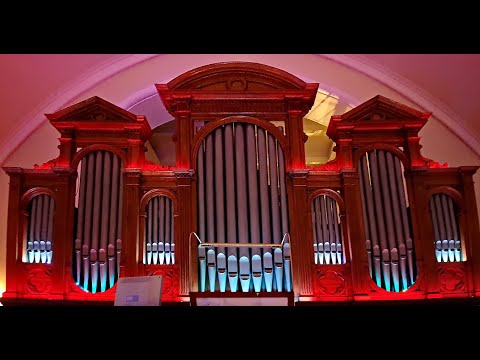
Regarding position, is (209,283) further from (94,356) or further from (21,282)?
(94,356)

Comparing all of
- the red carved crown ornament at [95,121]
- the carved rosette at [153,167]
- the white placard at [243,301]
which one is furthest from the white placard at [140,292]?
the red carved crown ornament at [95,121]

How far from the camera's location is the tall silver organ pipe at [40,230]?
861cm

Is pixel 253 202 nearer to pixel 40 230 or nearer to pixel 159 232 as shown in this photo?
pixel 159 232

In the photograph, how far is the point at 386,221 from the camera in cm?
888

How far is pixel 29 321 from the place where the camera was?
2.85 m

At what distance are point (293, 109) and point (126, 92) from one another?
352 centimetres

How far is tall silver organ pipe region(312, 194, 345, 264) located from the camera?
28.5 ft

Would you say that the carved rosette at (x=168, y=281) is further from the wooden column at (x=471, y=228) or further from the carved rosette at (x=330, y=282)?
the wooden column at (x=471, y=228)

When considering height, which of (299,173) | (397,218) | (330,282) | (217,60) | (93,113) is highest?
(217,60)

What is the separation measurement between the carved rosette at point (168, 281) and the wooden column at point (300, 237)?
55.9 inches

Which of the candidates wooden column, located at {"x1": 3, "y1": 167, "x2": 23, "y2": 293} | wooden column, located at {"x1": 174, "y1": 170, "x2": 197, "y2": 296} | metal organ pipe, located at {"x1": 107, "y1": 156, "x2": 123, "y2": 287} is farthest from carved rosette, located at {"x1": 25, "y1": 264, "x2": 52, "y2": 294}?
wooden column, located at {"x1": 174, "y1": 170, "x2": 197, "y2": 296}

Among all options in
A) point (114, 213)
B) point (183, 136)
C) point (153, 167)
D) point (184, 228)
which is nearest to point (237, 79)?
point (183, 136)

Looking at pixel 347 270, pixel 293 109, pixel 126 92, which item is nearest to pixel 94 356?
pixel 347 270

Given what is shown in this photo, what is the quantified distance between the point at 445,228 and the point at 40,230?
5088mm
